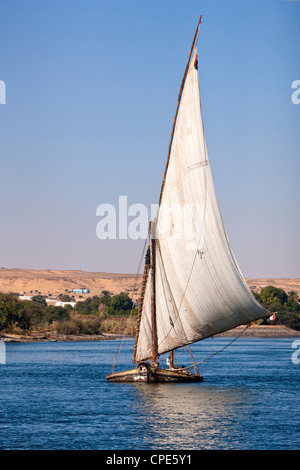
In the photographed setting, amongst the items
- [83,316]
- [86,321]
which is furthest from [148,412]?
[83,316]

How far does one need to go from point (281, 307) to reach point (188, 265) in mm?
114318

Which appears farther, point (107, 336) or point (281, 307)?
point (281, 307)

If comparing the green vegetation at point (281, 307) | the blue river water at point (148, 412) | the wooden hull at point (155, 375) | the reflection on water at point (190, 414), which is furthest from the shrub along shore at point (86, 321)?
the reflection on water at point (190, 414)

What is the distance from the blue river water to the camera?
2998cm

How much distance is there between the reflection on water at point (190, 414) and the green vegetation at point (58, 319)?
195ft

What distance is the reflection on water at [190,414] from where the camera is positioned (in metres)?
30.1

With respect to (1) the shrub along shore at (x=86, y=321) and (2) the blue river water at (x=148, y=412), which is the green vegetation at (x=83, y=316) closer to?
(1) the shrub along shore at (x=86, y=321)

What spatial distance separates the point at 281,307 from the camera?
15462 centimetres

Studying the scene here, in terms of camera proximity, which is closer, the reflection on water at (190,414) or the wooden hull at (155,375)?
the reflection on water at (190,414)

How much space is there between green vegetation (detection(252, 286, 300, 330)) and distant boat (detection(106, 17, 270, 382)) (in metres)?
104

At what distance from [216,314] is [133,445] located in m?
14.9

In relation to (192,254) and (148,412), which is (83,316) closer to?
(192,254)

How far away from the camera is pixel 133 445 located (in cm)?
2919
